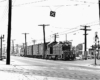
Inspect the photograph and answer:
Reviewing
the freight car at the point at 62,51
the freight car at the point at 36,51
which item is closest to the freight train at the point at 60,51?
the freight car at the point at 62,51

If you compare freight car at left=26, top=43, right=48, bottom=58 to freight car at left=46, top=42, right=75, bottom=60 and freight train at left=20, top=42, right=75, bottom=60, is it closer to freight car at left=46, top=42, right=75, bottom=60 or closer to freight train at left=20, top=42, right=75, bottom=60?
freight train at left=20, top=42, right=75, bottom=60

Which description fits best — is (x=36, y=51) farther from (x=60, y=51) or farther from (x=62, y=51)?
(x=62, y=51)

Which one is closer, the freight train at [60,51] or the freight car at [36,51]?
the freight train at [60,51]

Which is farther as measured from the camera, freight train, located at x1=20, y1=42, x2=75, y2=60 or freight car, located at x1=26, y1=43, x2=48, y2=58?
freight car, located at x1=26, y1=43, x2=48, y2=58

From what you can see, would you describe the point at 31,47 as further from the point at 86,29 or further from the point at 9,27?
the point at 9,27

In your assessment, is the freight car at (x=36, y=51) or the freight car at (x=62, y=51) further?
the freight car at (x=36, y=51)

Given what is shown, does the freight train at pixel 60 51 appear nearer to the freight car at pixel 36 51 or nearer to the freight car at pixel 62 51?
the freight car at pixel 62 51

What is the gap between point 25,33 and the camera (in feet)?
367

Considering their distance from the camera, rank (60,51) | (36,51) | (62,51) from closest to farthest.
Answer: (62,51), (60,51), (36,51)

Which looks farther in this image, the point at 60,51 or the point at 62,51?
the point at 60,51

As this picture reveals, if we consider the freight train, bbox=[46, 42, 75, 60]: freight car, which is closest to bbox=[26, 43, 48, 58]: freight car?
Result: the freight train

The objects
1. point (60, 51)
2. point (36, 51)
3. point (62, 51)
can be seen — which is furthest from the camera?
point (36, 51)

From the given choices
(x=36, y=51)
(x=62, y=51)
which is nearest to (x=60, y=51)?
(x=62, y=51)

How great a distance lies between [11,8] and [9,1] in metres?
0.97
